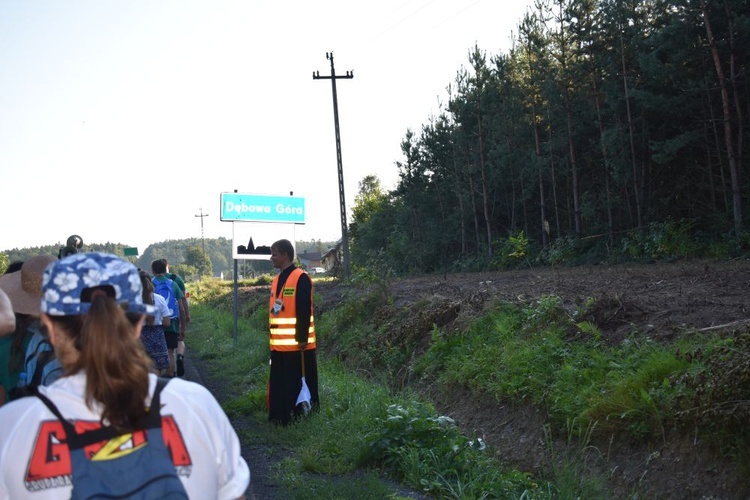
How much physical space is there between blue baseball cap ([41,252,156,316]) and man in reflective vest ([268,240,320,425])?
6.42 meters

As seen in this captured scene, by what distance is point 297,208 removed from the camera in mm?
16562

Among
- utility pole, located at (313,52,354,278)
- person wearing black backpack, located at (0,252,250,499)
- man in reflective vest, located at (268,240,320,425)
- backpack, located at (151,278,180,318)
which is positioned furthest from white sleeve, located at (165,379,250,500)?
utility pole, located at (313,52,354,278)

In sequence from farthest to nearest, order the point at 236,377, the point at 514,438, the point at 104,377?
the point at 236,377 → the point at 514,438 → the point at 104,377

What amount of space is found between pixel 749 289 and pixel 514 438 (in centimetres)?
537

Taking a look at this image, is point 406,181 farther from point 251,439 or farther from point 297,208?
point 251,439

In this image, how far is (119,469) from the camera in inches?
79.7

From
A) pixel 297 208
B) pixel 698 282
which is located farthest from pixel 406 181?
pixel 698 282

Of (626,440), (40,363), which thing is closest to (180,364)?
(626,440)

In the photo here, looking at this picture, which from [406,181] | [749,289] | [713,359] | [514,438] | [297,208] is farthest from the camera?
[406,181]

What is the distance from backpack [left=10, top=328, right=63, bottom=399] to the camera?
2.94m

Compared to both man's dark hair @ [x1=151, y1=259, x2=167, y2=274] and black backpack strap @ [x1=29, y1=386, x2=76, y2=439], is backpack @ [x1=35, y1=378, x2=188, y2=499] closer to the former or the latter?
black backpack strap @ [x1=29, y1=386, x2=76, y2=439]

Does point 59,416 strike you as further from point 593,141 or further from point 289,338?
point 593,141

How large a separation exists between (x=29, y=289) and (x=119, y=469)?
233 centimetres

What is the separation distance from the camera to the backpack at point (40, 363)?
2.94 meters
